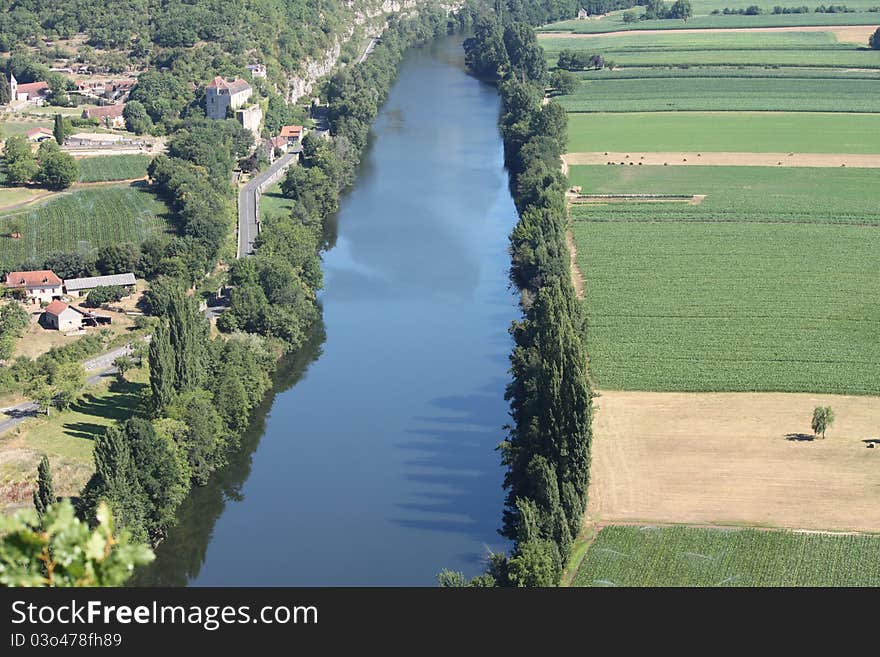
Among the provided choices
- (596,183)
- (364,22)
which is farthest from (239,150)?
(364,22)

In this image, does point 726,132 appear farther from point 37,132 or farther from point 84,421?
point 84,421

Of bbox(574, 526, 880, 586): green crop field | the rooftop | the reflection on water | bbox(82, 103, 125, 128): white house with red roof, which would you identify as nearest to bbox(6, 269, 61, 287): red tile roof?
the rooftop

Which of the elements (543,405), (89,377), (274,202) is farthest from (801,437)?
(274,202)

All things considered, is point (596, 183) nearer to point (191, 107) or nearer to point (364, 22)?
point (191, 107)

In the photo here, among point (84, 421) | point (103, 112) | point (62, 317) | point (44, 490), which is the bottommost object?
point (84, 421)

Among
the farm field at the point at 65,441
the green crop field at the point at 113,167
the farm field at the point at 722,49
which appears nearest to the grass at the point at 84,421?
the farm field at the point at 65,441

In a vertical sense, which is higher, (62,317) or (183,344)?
(183,344)

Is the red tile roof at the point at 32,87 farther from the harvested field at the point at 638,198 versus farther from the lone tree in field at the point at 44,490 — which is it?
the lone tree in field at the point at 44,490

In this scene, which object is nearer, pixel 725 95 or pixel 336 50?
pixel 725 95
